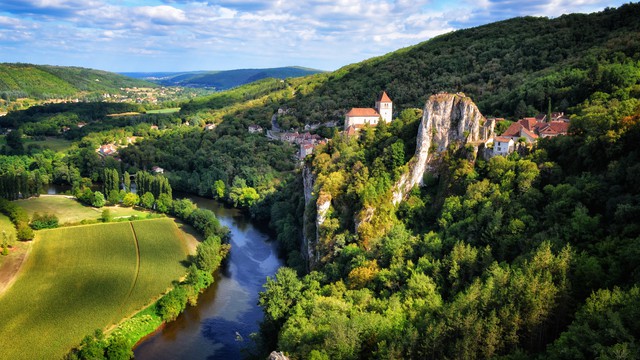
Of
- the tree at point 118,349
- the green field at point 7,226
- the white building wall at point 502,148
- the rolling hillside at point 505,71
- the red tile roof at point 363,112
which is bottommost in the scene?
the tree at point 118,349

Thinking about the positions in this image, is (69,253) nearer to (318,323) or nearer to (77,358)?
(77,358)

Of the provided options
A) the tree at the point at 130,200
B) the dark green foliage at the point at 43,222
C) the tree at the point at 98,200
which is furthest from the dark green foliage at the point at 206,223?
the dark green foliage at the point at 43,222

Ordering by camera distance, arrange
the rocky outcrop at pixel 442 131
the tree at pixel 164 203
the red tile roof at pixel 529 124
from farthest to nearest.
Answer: the tree at pixel 164 203, the red tile roof at pixel 529 124, the rocky outcrop at pixel 442 131

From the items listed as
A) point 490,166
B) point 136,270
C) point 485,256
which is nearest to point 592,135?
point 490,166

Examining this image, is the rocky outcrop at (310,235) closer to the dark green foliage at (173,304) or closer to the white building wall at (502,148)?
the dark green foliage at (173,304)

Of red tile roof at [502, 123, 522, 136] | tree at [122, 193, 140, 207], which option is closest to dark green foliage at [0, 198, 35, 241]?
tree at [122, 193, 140, 207]

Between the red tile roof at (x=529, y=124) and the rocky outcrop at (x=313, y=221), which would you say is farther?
the rocky outcrop at (x=313, y=221)

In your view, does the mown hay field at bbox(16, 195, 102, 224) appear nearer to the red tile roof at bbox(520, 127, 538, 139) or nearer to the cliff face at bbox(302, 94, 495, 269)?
the cliff face at bbox(302, 94, 495, 269)
